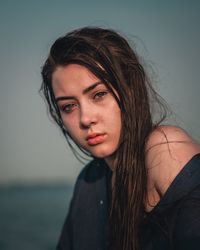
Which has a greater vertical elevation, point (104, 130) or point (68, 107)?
point (68, 107)

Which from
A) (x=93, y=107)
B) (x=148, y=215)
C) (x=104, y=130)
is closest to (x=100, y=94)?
(x=93, y=107)

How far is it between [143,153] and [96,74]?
0.48 meters

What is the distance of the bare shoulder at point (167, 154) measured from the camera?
1880mm

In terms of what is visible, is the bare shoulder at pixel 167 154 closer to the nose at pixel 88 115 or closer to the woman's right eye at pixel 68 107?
the nose at pixel 88 115

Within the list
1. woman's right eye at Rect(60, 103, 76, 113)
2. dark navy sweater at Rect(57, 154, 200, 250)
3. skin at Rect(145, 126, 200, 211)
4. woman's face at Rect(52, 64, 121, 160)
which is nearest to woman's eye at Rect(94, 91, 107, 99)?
woman's face at Rect(52, 64, 121, 160)

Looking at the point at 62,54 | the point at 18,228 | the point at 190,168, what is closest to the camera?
the point at 190,168

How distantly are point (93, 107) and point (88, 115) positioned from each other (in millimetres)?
51

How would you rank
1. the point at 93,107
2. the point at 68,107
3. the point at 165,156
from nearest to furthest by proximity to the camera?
the point at 165,156 < the point at 93,107 < the point at 68,107

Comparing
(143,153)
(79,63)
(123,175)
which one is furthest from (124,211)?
(79,63)

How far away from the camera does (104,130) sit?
212 cm

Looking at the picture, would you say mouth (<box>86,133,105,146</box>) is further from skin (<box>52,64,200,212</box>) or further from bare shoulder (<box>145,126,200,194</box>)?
bare shoulder (<box>145,126,200,194</box>)

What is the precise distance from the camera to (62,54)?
2.29m

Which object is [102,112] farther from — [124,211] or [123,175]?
[124,211]

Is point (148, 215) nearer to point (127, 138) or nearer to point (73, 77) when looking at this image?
point (127, 138)
